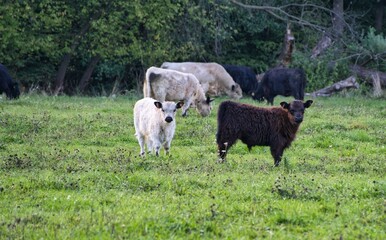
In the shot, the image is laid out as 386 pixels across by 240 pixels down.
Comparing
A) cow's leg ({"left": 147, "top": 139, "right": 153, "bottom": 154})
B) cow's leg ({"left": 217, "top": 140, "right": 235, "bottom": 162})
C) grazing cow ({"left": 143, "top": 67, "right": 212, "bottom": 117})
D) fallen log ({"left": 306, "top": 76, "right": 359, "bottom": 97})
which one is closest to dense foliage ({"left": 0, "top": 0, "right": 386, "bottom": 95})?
fallen log ({"left": 306, "top": 76, "right": 359, "bottom": 97})

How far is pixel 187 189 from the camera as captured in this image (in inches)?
399

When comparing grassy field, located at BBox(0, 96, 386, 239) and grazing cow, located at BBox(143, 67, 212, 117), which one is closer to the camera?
grassy field, located at BBox(0, 96, 386, 239)

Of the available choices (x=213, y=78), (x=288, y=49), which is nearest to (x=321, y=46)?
(x=288, y=49)

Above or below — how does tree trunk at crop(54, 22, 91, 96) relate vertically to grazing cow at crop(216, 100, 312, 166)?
above

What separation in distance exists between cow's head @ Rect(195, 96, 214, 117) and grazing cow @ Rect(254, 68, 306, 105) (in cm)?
544

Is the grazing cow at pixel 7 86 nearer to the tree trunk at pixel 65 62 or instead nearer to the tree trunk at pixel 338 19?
the tree trunk at pixel 65 62

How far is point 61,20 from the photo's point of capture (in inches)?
1256

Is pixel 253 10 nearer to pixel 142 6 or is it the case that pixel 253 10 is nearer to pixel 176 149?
pixel 142 6

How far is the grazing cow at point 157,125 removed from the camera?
14.3m

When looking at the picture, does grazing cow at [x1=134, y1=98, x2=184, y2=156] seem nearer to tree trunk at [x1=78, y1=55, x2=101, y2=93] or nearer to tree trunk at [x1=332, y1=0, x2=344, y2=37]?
tree trunk at [x1=78, y1=55, x2=101, y2=93]

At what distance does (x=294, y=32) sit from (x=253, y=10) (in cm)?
298

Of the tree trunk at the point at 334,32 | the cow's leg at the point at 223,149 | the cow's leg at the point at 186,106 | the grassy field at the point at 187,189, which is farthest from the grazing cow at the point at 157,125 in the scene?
the tree trunk at the point at 334,32

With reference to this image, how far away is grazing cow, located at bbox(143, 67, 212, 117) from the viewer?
21578mm

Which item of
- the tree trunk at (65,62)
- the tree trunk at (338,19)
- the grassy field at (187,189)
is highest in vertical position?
the tree trunk at (338,19)
